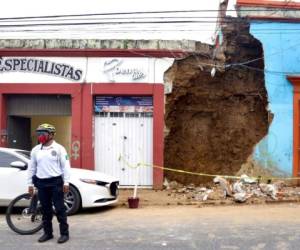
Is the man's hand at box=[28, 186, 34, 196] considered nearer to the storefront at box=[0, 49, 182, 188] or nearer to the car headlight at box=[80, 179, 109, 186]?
the car headlight at box=[80, 179, 109, 186]

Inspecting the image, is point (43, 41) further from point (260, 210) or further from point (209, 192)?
point (260, 210)

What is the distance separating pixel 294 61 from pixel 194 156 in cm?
383

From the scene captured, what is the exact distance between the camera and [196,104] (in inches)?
631

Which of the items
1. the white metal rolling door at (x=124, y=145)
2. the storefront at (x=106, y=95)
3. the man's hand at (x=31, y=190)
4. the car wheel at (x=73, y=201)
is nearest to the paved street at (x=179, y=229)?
the car wheel at (x=73, y=201)

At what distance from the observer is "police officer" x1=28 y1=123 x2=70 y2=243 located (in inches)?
327

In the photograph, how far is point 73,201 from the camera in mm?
11406

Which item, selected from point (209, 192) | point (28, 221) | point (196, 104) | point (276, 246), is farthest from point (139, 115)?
point (276, 246)

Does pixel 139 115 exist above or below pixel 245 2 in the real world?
below

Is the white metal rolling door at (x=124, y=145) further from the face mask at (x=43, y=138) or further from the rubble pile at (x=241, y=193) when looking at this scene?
the face mask at (x=43, y=138)

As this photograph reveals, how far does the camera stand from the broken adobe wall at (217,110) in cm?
1576

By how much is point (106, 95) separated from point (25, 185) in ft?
16.4

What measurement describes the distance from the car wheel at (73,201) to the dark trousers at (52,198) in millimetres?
2940

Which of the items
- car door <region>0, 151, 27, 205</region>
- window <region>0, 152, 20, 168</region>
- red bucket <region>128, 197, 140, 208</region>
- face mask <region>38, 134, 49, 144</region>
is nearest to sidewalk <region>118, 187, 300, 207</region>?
red bucket <region>128, 197, 140, 208</region>

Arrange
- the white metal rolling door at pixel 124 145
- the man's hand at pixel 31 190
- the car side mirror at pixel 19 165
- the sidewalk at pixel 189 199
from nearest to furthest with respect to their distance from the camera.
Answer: the man's hand at pixel 31 190 < the car side mirror at pixel 19 165 < the sidewalk at pixel 189 199 < the white metal rolling door at pixel 124 145
